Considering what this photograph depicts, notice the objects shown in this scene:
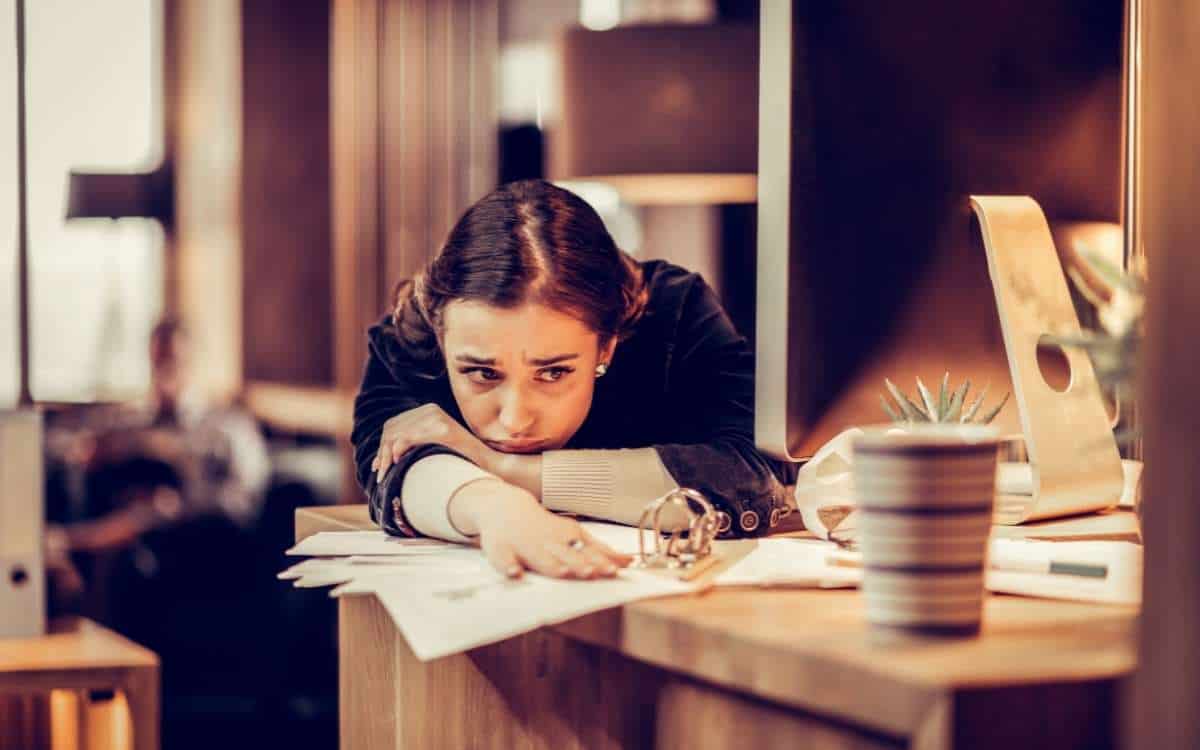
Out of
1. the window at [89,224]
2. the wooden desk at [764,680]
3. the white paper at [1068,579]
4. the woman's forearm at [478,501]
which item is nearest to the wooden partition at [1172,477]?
the wooden desk at [764,680]

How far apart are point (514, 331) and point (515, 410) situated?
0.07 m

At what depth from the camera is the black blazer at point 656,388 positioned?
1.41 metres

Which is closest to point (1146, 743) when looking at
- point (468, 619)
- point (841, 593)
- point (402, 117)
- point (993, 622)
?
point (993, 622)

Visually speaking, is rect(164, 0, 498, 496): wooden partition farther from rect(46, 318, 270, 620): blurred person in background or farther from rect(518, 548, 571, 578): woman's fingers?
rect(518, 548, 571, 578): woman's fingers

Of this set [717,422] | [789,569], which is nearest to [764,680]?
[789,569]

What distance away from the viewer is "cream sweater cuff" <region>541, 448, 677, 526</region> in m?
1.29

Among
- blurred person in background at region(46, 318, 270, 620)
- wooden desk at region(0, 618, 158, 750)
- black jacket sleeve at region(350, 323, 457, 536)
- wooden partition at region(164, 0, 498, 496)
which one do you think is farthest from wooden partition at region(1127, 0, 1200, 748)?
wooden partition at region(164, 0, 498, 496)

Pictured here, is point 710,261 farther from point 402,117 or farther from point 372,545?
point 372,545

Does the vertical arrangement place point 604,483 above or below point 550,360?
below

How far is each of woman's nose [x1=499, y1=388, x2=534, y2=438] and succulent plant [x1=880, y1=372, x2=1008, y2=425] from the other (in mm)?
304

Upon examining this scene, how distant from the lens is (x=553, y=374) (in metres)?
1.31

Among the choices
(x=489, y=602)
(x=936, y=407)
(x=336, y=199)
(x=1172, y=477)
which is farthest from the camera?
(x=336, y=199)

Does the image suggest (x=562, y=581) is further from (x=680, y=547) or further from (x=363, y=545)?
(x=363, y=545)

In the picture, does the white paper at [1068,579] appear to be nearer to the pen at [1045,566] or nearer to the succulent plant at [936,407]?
the pen at [1045,566]
